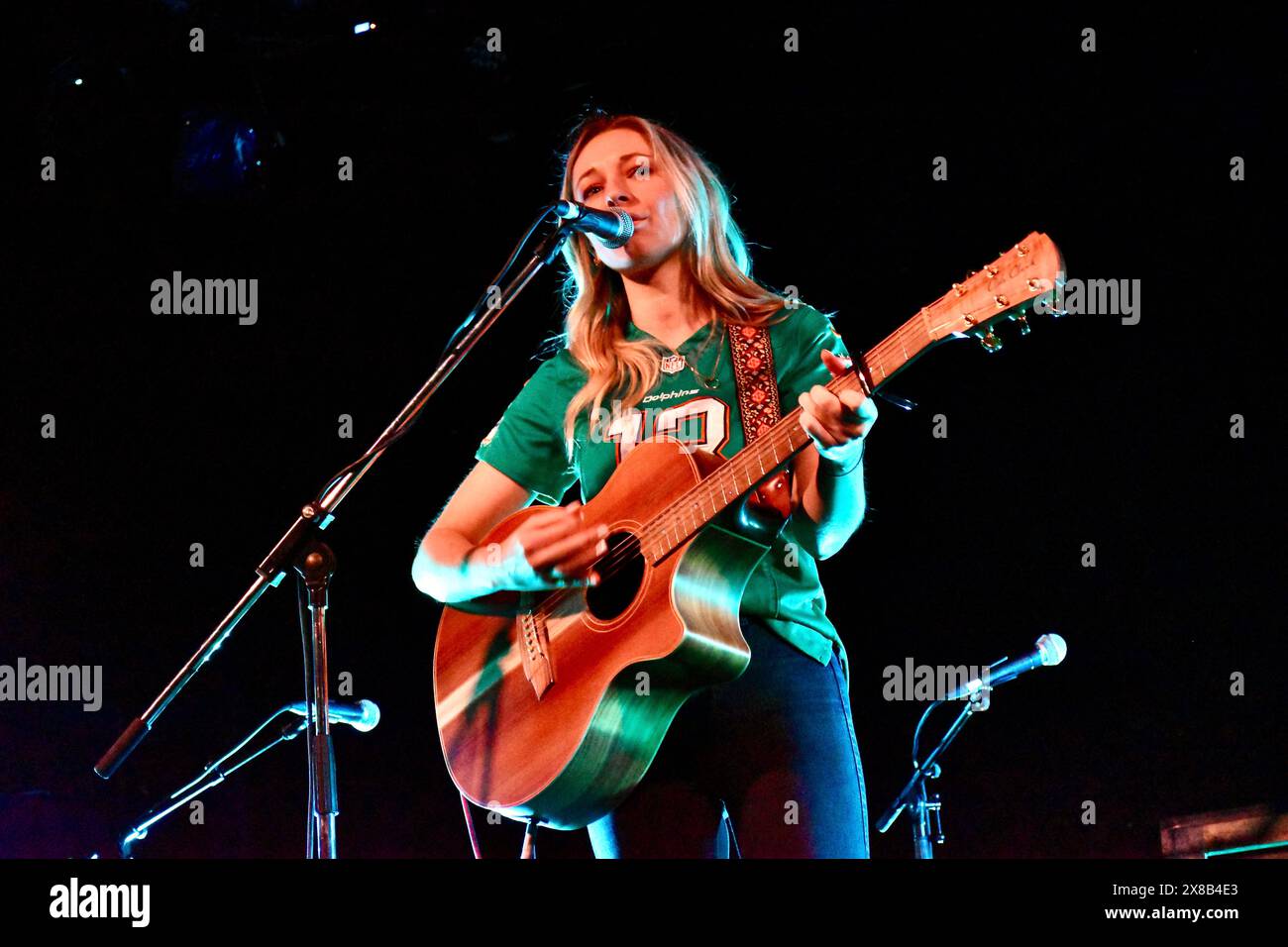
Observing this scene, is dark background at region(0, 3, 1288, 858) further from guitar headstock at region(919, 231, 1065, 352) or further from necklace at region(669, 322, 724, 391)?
guitar headstock at region(919, 231, 1065, 352)

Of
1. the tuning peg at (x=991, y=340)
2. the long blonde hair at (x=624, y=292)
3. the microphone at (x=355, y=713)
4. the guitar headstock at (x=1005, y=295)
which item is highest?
the long blonde hair at (x=624, y=292)

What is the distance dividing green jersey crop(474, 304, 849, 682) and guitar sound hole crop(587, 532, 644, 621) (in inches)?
8.4

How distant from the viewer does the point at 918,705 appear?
449 centimetres

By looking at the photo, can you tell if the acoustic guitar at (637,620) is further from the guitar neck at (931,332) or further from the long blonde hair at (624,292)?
the long blonde hair at (624,292)

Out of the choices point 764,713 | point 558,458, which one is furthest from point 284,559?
point 764,713

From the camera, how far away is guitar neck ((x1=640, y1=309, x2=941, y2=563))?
7.41 feet

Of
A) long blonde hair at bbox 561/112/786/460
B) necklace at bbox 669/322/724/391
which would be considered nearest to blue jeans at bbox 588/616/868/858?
necklace at bbox 669/322/724/391

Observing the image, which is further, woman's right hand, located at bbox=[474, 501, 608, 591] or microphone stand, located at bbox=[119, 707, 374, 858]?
microphone stand, located at bbox=[119, 707, 374, 858]

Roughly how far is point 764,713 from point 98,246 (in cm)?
391

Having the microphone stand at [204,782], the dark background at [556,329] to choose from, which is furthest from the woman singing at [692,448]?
the dark background at [556,329]

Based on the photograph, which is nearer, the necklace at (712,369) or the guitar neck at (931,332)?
the guitar neck at (931,332)

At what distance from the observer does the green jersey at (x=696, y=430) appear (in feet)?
7.89

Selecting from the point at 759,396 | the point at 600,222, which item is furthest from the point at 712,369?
the point at 600,222
